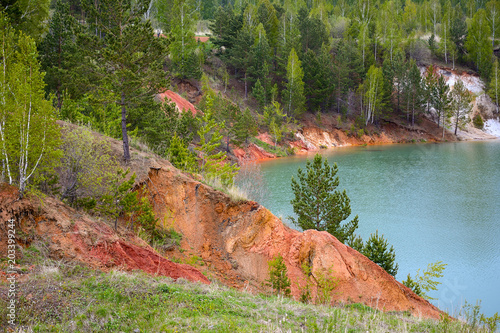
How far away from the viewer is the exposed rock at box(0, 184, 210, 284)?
768cm

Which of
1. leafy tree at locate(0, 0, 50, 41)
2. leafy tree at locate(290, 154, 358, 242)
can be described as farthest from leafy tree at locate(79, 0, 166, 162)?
leafy tree at locate(290, 154, 358, 242)

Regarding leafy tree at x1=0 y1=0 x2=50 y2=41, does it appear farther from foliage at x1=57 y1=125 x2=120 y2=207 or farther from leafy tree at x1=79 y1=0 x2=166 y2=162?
foliage at x1=57 y1=125 x2=120 y2=207

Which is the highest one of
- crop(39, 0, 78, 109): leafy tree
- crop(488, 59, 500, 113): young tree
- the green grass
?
crop(488, 59, 500, 113): young tree

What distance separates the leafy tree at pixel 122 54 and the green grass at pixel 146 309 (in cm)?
837

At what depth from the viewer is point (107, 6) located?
47.8 feet

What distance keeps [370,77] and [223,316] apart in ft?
206

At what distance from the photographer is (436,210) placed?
23.6 m

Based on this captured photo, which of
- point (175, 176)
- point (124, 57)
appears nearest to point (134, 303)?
point (175, 176)

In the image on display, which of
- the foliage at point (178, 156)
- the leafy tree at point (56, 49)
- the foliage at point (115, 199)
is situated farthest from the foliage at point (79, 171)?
the leafy tree at point (56, 49)

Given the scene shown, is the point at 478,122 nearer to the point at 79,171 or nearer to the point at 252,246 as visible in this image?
the point at 252,246

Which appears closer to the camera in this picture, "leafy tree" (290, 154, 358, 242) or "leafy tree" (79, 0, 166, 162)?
"leafy tree" (79, 0, 166, 162)

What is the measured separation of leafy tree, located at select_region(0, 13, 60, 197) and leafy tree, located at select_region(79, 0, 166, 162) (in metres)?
5.59

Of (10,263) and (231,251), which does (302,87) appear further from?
(10,263)

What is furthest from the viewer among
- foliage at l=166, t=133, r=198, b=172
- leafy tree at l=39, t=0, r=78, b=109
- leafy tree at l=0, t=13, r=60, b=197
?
leafy tree at l=39, t=0, r=78, b=109
